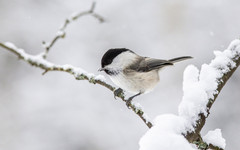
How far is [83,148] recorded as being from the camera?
4.90 meters

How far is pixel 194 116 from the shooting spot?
1.12 m

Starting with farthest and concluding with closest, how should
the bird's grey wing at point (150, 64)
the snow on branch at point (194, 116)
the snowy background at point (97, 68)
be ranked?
the snowy background at point (97, 68), the bird's grey wing at point (150, 64), the snow on branch at point (194, 116)

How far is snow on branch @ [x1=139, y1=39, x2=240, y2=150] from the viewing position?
0.90m

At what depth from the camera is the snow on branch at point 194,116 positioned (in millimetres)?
904

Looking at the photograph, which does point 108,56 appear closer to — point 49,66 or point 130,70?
point 130,70

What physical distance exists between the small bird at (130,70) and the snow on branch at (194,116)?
1.22 m

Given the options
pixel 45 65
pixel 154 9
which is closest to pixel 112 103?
pixel 154 9

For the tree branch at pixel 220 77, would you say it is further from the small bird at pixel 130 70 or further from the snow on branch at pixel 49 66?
the small bird at pixel 130 70

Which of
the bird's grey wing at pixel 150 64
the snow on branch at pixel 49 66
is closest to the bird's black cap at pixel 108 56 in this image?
the bird's grey wing at pixel 150 64

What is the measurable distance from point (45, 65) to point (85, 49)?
14.0 ft

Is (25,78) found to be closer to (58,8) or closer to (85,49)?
(85,49)

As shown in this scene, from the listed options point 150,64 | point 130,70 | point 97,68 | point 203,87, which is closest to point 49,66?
point 203,87

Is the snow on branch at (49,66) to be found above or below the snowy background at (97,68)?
below

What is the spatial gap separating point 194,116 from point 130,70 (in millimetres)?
1657
